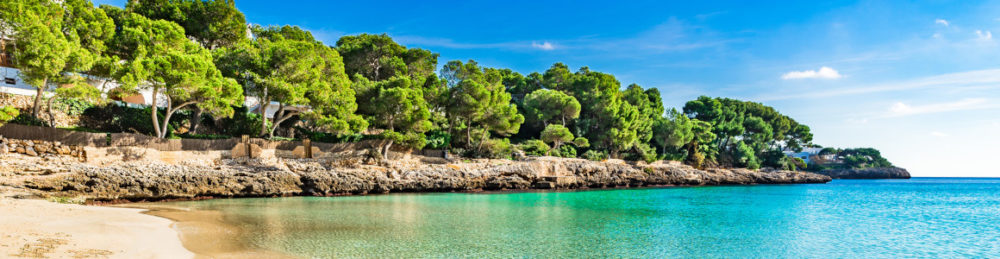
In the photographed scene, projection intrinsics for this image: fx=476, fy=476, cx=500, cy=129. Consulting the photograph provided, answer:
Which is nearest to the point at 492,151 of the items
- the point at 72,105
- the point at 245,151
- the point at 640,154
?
the point at 245,151

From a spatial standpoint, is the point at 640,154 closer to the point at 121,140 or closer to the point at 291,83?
the point at 291,83

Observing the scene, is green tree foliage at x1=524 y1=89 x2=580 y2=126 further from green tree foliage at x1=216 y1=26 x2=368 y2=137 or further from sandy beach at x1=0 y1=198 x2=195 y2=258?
sandy beach at x1=0 y1=198 x2=195 y2=258

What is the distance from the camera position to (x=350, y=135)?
34.2m

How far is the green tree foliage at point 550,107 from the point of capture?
50.0m

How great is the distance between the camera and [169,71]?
903 inches

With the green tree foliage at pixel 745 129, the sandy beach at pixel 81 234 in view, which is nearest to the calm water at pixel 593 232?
the sandy beach at pixel 81 234

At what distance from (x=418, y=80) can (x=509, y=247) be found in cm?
3069

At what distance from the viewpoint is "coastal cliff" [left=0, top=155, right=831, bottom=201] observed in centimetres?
1938

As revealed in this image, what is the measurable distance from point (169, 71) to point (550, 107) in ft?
115

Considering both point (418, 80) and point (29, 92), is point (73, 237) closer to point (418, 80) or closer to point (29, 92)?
point (29, 92)

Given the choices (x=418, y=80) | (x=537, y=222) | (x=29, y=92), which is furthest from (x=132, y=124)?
(x=537, y=222)

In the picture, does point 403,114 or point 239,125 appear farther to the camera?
point 403,114

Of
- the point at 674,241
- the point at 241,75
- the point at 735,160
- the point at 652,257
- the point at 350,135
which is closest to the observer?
the point at 652,257

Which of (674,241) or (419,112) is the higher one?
(419,112)
